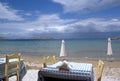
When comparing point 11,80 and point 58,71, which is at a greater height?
point 58,71

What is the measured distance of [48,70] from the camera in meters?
3.89

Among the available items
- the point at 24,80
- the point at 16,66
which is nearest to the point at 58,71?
the point at 16,66

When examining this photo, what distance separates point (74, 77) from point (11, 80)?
12.6ft

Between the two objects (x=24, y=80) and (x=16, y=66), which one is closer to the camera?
(x=16, y=66)

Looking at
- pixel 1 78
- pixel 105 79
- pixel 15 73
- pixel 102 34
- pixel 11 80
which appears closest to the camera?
pixel 1 78

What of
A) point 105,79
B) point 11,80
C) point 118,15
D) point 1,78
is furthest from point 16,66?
point 118,15

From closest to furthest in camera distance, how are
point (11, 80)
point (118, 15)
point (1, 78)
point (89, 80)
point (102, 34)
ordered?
1. point (89, 80)
2. point (1, 78)
3. point (11, 80)
4. point (118, 15)
5. point (102, 34)

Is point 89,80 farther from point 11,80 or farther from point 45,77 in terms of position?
point 11,80

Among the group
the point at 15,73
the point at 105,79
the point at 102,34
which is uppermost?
the point at 102,34

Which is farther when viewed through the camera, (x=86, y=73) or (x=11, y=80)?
(x=11, y=80)

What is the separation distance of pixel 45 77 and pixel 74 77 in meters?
0.61

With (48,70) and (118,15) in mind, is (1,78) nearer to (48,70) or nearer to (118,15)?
(48,70)

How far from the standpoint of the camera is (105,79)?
7543 mm

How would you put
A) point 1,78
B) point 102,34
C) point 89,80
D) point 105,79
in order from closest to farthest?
1. point 89,80
2. point 1,78
3. point 105,79
4. point 102,34
